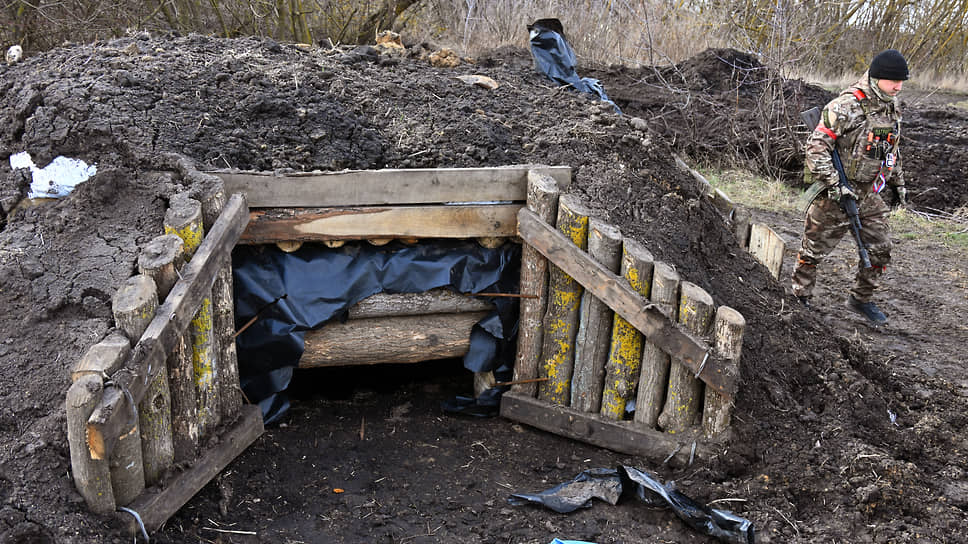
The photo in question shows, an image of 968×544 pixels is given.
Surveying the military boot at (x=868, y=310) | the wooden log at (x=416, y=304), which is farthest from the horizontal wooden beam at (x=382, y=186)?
the military boot at (x=868, y=310)

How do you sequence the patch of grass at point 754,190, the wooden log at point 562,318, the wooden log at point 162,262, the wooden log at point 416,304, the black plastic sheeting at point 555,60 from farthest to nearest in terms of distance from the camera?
1. the patch of grass at point 754,190
2. the black plastic sheeting at point 555,60
3. the wooden log at point 416,304
4. the wooden log at point 562,318
5. the wooden log at point 162,262

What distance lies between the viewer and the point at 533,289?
13.6 feet

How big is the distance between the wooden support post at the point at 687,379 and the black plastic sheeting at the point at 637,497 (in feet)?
1.10

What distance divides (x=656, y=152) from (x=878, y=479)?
2444mm

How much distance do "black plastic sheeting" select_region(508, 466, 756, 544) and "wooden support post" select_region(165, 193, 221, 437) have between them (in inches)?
58.5

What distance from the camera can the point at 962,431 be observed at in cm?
418

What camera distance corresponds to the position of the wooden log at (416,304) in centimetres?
416

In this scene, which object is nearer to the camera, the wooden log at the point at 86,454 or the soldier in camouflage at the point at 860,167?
the wooden log at the point at 86,454

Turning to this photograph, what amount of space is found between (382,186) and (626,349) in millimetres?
1528

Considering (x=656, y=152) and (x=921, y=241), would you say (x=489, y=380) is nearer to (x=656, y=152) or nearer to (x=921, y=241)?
(x=656, y=152)

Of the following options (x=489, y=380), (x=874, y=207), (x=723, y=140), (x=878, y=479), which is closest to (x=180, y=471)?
(x=489, y=380)

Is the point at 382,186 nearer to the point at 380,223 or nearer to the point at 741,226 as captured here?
the point at 380,223

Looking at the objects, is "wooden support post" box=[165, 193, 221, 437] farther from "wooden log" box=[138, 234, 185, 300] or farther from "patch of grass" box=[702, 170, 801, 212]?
"patch of grass" box=[702, 170, 801, 212]

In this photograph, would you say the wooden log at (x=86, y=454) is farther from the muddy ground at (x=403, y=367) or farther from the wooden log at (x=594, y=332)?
the wooden log at (x=594, y=332)
